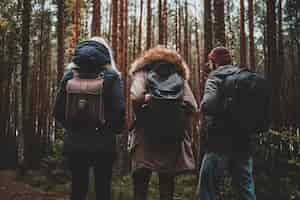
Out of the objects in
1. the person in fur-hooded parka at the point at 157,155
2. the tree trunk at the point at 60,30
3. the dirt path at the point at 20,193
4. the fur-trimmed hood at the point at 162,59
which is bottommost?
the dirt path at the point at 20,193

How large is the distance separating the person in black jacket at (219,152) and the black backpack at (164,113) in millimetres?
421

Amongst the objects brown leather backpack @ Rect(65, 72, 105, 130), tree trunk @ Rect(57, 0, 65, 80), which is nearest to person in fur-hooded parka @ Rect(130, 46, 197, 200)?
brown leather backpack @ Rect(65, 72, 105, 130)

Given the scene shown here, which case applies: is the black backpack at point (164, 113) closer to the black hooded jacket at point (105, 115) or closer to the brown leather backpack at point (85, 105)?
the black hooded jacket at point (105, 115)

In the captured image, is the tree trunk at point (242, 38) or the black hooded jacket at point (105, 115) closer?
the black hooded jacket at point (105, 115)

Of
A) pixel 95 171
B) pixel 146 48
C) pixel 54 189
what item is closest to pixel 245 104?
pixel 95 171

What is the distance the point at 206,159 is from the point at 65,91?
5.49 ft

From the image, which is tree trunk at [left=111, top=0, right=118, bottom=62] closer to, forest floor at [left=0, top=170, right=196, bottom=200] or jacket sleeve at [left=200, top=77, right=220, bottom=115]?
forest floor at [left=0, top=170, right=196, bottom=200]

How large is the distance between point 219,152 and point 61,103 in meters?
1.73

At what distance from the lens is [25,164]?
1464 centimetres

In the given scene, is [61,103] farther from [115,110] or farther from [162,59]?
[162,59]

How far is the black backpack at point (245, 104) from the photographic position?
14.3 feet

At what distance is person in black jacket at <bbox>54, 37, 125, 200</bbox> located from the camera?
13.0 ft

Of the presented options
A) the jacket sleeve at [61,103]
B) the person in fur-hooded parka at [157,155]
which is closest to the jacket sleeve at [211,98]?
the person in fur-hooded parka at [157,155]

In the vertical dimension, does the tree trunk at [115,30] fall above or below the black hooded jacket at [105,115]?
above
